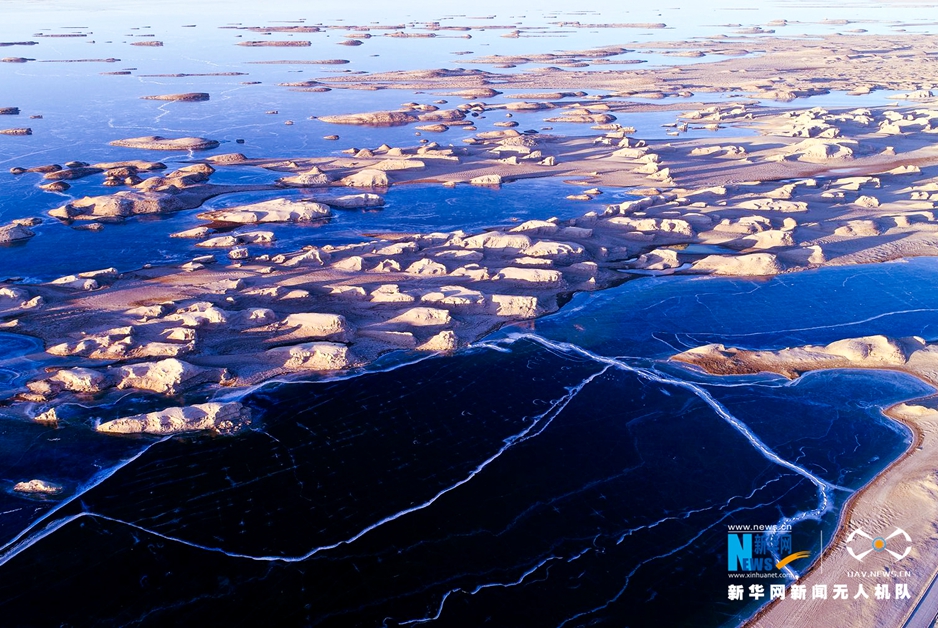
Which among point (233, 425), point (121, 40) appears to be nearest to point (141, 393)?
point (233, 425)

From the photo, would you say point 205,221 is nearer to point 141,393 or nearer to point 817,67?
point 141,393

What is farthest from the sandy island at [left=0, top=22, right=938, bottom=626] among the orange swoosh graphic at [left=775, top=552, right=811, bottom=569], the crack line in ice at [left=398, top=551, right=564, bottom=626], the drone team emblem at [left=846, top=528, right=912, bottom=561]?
the crack line in ice at [left=398, top=551, right=564, bottom=626]

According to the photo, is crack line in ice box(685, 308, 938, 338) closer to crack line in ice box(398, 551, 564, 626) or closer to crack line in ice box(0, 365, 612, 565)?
crack line in ice box(0, 365, 612, 565)

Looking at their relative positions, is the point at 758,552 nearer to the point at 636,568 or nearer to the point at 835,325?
the point at 636,568

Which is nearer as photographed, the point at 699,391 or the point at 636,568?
the point at 636,568

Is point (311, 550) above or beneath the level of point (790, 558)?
above
